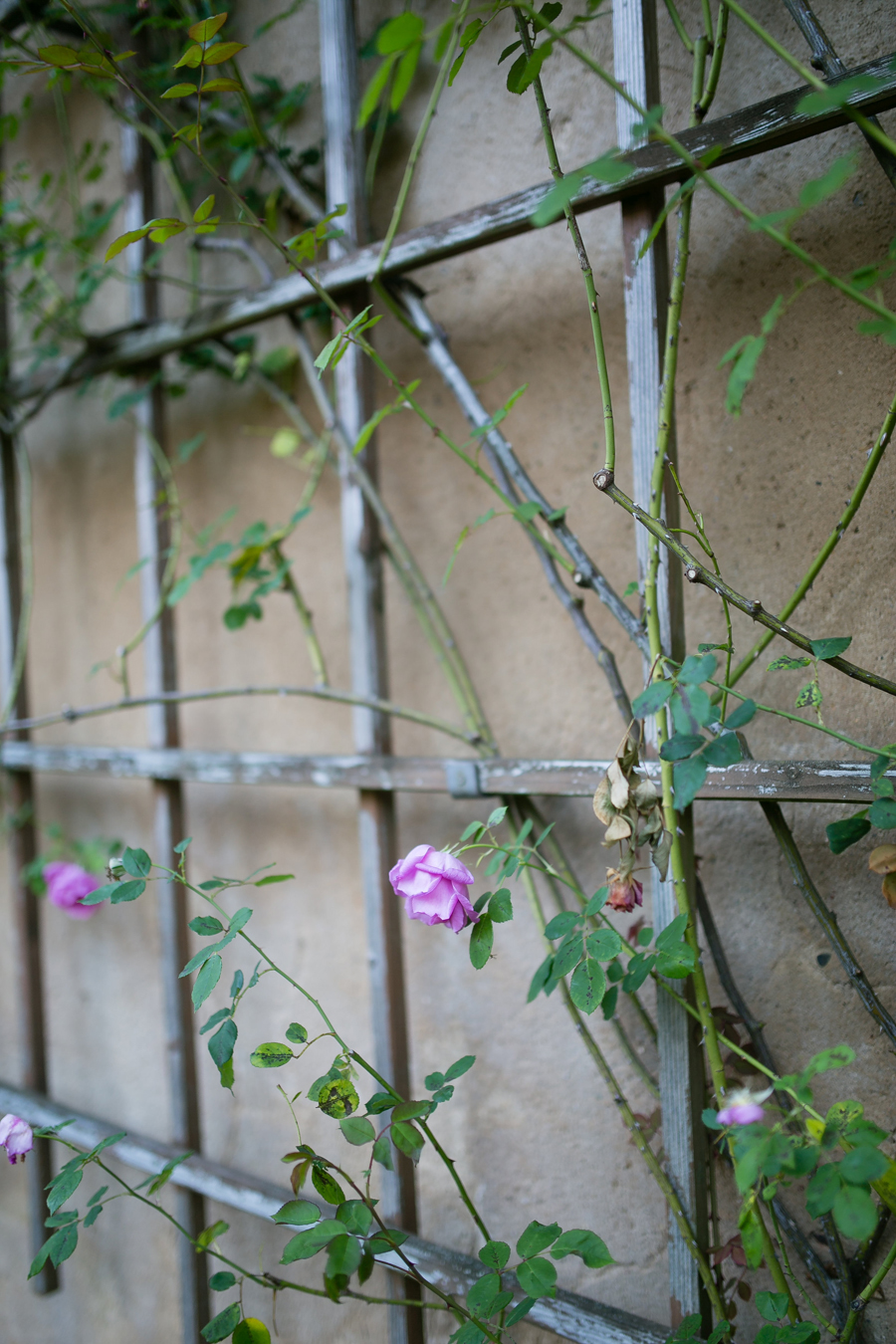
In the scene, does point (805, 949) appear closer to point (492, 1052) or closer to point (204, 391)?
point (492, 1052)

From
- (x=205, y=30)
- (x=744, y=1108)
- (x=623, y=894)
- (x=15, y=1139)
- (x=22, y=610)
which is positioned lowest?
(x=15, y=1139)

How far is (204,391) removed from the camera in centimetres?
162

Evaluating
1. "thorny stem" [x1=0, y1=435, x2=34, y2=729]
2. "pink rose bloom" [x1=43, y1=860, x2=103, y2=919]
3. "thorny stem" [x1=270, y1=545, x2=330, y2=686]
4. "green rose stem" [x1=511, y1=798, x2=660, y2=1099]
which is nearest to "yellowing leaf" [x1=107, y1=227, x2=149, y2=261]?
"thorny stem" [x1=270, y1=545, x2=330, y2=686]

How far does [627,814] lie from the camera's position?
85cm

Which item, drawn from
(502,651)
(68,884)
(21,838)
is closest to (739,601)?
(502,651)

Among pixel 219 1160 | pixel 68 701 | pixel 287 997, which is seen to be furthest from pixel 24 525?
pixel 219 1160

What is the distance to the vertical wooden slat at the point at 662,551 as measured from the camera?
3.15 ft

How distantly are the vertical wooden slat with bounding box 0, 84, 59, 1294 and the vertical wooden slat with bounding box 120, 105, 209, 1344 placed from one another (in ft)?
1.14

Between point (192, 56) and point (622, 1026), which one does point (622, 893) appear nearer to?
point (622, 1026)

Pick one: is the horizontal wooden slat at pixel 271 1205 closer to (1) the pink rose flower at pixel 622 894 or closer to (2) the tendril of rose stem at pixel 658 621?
(2) the tendril of rose stem at pixel 658 621

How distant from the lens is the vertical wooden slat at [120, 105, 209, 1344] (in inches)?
56.6

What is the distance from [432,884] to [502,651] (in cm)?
53

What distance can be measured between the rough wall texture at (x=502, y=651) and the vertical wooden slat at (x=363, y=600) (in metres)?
0.11

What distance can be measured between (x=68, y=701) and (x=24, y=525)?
0.42m
